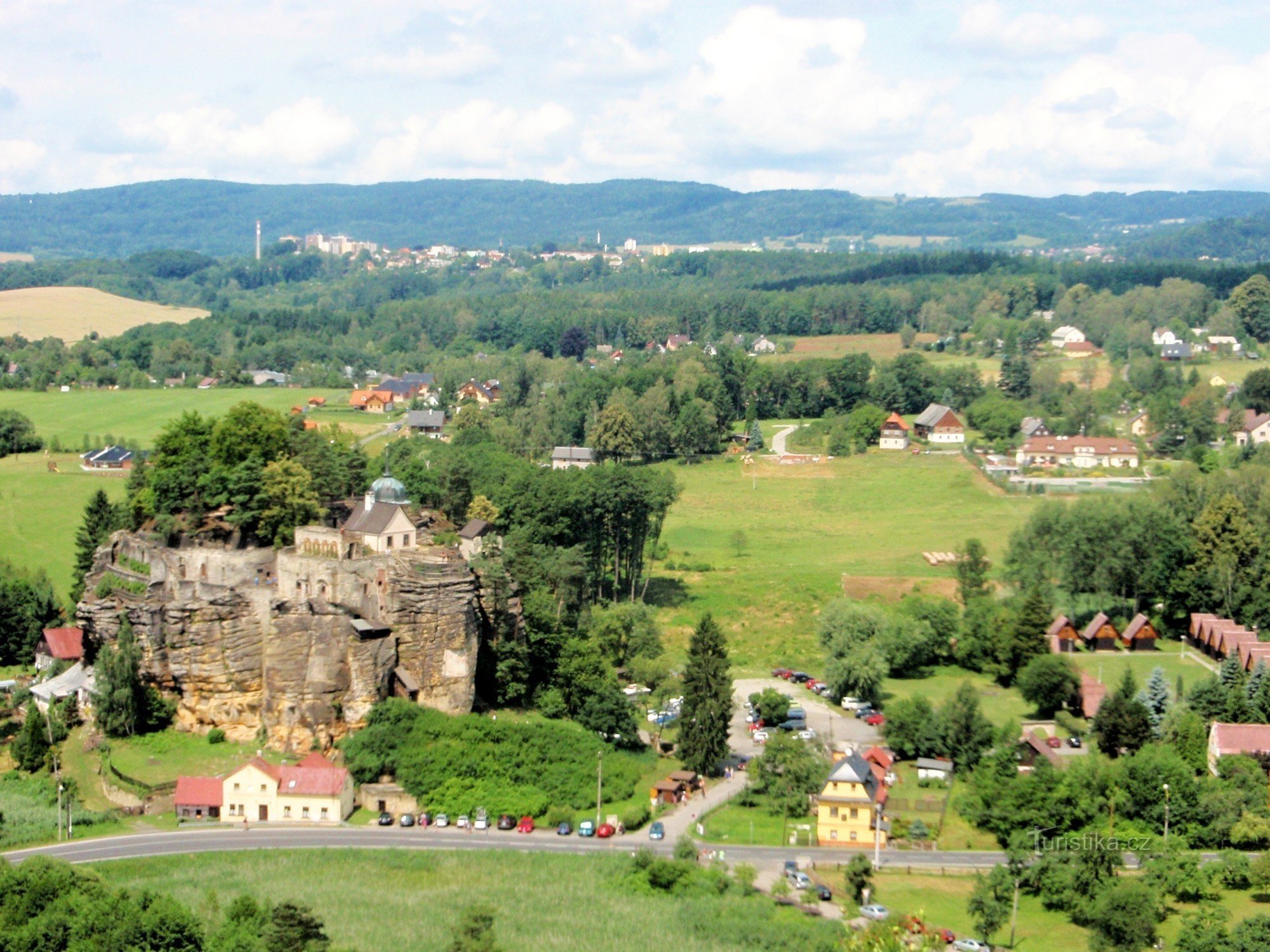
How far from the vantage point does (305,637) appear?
53656mm

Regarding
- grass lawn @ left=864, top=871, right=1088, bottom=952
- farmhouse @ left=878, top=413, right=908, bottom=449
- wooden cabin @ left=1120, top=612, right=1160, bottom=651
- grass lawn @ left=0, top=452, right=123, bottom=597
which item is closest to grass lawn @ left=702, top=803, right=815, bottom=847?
grass lawn @ left=864, top=871, right=1088, bottom=952

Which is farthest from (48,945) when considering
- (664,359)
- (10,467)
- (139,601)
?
(664,359)

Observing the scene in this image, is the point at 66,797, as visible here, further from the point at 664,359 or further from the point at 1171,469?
the point at 664,359

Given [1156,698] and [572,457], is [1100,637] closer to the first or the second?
[1156,698]

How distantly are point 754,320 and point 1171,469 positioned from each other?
77093 mm

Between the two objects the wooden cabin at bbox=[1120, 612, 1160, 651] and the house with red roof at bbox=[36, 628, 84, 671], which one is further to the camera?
the wooden cabin at bbox=[1120, 612, 1160, 651]

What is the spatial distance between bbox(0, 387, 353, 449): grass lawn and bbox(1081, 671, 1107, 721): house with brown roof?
6171 cm

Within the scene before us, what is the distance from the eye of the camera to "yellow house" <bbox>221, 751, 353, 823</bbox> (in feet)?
165

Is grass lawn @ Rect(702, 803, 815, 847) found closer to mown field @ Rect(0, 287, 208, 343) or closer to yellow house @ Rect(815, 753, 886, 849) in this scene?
yellow house @ Rect(815, 753, 886, 849)

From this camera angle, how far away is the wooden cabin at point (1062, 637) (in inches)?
2667

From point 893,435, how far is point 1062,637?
45.2 metres

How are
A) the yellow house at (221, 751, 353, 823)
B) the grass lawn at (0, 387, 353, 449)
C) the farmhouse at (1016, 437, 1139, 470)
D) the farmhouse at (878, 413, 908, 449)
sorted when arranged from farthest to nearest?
the farmhouse at (878, 413, 908, 449) < the grass lawn at (0, 387, 353, 449) < the farmhouse at (1016, 437, 1139, 470) < the yellow house at (221, 751, 353, 823)

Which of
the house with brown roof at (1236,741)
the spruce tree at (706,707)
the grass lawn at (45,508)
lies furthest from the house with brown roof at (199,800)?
the house with brown roof at (1236,741)

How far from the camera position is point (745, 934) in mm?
42062
